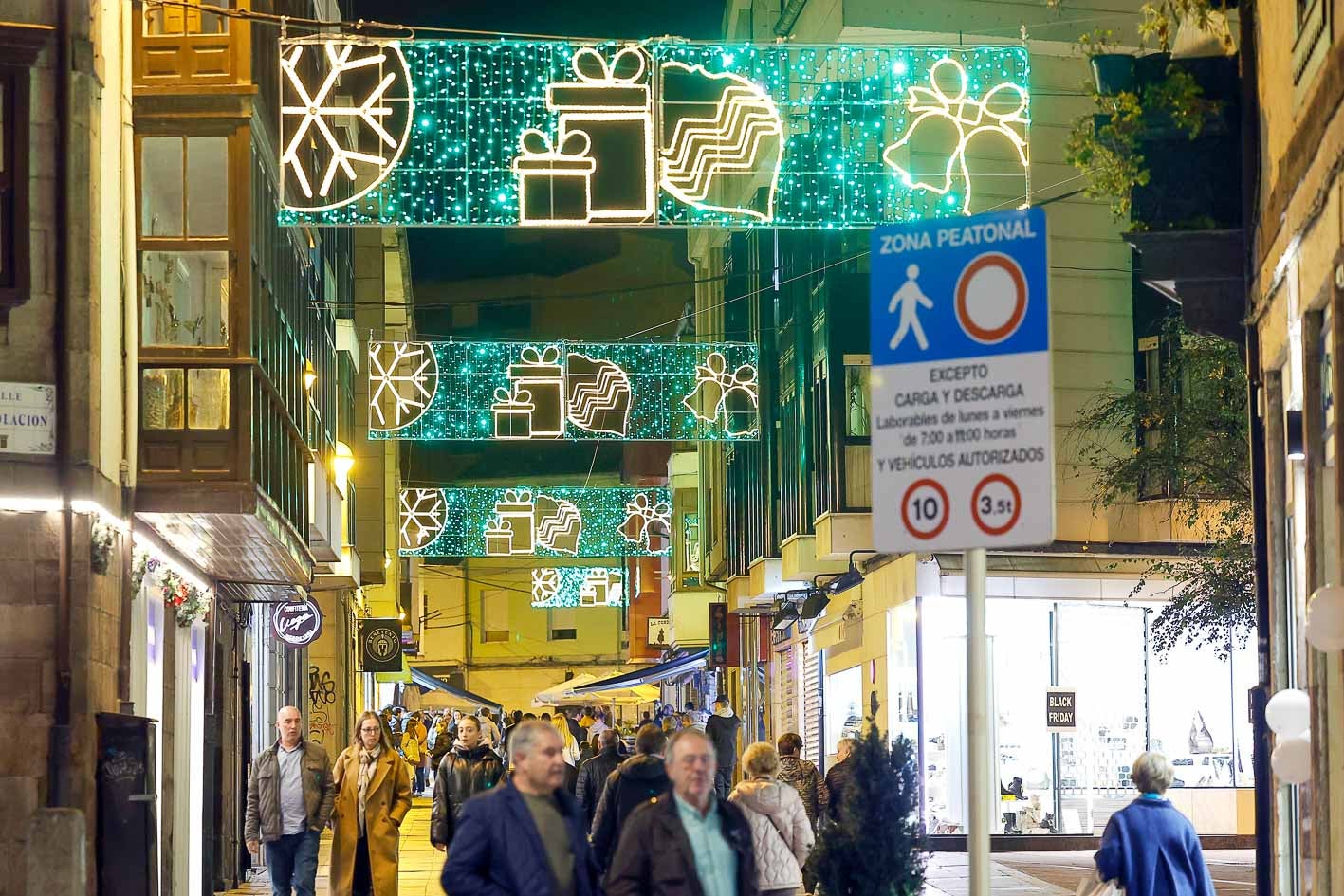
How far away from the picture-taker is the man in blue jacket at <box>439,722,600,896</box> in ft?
26.0

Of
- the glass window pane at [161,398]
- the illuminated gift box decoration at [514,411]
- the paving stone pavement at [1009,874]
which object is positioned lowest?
the paving stone pavement at [1009,874]

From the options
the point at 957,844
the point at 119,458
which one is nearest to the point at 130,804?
the point at 119,458

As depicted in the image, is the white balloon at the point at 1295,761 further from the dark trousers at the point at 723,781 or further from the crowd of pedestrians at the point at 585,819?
the dark trousers at the point at 723,781

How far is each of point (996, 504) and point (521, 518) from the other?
33951 millimetres

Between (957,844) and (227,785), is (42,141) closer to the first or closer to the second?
(227,785)

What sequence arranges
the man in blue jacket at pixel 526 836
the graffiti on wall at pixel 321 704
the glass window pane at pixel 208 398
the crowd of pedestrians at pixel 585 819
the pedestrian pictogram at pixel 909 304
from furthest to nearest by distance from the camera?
the graffiti on wall at pixel 321 704 < the glass window pane at pixel 208 398 < the crowd of pedestrians at pixel 585 819 < the man in blue jacket at pixel 526 836 < the pedestrian pictogram at pixel 909 304

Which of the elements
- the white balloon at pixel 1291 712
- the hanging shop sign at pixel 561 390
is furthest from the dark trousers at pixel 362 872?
the hanging shop sign at pixel 561 390

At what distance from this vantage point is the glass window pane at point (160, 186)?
Answer: 18141 millimetres

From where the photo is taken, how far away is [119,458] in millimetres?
17016

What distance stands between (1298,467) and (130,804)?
8.51 m

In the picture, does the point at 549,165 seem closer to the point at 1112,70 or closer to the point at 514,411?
the point at 1112,70

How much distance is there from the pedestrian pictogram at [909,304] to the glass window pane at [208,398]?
42.7 feet

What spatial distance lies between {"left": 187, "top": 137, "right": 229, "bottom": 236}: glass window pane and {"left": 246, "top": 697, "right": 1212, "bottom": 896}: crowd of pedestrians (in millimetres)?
4557

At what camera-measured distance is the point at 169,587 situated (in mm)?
20094
